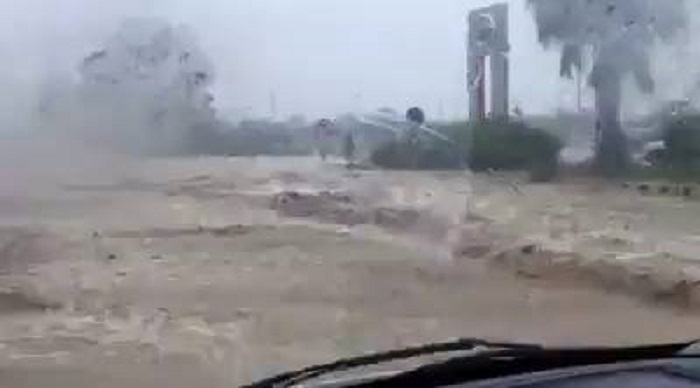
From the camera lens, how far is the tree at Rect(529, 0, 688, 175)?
6.09 feet

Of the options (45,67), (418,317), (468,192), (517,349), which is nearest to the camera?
(517,349)

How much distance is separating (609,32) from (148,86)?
76cm

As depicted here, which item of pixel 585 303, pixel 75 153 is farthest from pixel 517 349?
pixel 585 303

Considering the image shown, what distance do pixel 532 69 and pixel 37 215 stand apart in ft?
2.68

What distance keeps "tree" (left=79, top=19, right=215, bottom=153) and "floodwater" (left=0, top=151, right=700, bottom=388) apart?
5cm

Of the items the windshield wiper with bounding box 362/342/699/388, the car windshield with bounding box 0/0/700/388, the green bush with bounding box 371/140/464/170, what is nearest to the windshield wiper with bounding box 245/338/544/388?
the windshield wiper with bounding box 362/342/699/388

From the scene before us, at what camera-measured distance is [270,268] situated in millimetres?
1702

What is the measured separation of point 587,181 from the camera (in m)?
1.93

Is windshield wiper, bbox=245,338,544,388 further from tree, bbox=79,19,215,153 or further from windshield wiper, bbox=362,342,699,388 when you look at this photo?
tree, bbox=79,19,215,153

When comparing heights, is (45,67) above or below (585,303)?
above

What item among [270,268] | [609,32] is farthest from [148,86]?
[609,32]

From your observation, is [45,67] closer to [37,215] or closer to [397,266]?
[37,215]

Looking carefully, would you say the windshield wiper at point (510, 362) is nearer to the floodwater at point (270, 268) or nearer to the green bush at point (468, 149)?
the floodwater at point (270, 268)

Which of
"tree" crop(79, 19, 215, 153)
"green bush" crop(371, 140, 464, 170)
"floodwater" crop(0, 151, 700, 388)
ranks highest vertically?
"tree" crop(79, 19, 215, 153)
